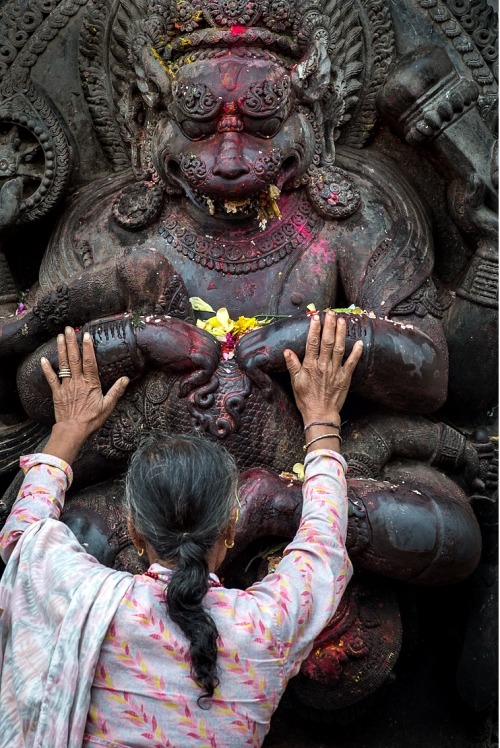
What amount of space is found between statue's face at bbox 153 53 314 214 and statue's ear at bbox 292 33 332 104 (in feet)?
0.18

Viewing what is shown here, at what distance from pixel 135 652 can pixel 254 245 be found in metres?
2.51

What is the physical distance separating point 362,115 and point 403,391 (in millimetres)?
1459

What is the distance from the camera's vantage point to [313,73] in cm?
512

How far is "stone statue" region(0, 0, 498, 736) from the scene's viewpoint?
4641mm

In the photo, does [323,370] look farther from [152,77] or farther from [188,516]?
[152,77]

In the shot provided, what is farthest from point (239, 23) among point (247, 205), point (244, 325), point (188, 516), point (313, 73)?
point (188, 516)

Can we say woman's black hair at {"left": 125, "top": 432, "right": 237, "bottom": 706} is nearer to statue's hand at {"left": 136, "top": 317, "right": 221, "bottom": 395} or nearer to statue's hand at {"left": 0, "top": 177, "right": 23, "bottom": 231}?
statue's hand at {"left": 136, "top": 317, "right": 221, "bottom": 395}

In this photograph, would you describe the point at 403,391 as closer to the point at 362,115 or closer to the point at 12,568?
the point at 362,115

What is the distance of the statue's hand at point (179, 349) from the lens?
4629 millimetres

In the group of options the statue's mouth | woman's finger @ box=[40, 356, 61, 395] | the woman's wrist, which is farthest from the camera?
the statue's mouth

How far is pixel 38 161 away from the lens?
5523mm

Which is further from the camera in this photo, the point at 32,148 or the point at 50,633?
the point at 32,148

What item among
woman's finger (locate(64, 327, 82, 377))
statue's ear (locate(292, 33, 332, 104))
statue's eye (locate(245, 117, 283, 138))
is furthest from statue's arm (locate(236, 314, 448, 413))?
statue's ear (locate(292, 33, 332, 104))

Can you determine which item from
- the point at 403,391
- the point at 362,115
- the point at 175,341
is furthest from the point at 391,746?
the point at 362,115
